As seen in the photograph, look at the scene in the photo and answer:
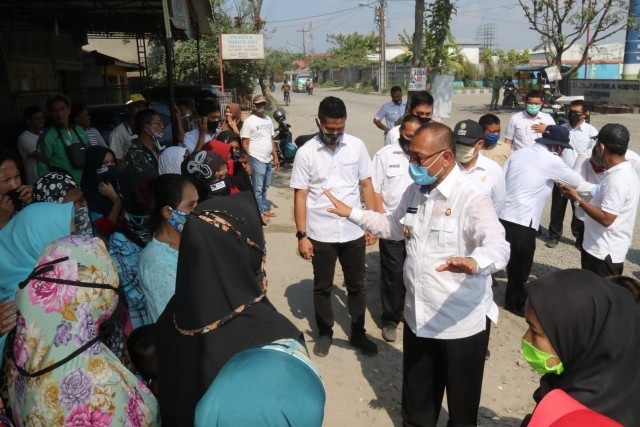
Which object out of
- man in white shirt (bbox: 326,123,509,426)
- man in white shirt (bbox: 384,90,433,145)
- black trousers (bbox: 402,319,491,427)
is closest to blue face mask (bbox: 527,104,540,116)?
man in white shirt (bbox: 384,90,433,145)

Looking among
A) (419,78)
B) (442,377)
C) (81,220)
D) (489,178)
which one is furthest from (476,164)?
(419,78)

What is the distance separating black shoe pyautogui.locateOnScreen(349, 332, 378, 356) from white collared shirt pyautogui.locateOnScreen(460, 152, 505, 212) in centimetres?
154

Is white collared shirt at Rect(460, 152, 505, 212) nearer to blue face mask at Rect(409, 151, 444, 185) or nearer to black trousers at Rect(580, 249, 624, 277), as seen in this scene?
black trousers at Rect(580, 249, 624, 277)

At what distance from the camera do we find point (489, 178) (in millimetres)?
4148

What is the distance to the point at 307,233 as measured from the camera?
166 inches

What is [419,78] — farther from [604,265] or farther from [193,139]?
[604,265]

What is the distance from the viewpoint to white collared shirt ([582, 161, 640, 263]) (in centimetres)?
383

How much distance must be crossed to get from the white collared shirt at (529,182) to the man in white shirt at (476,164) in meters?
0.60

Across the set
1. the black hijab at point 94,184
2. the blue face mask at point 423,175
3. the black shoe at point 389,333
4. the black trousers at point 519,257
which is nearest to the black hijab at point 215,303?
the blue face mask at point 423,175

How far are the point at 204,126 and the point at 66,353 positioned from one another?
438 cm

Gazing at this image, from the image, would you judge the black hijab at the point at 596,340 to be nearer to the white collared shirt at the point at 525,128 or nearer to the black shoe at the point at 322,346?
the black shoe at the point at 322,346

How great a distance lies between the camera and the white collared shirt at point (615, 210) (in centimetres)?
383

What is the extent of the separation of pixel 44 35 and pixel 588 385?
59.9 feet

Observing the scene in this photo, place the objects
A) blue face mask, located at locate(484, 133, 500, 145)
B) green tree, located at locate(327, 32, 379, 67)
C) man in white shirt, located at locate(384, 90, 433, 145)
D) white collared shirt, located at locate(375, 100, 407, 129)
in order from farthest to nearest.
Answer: green tree, located at locate(327, 32, 379, 67) → white collared shirt, located at locate(375, 100, 407, 129) → blue face mask, located at locate(484, 133, 500, 145) → man in white shirt, located at locate(384, 90, 433, 145)
